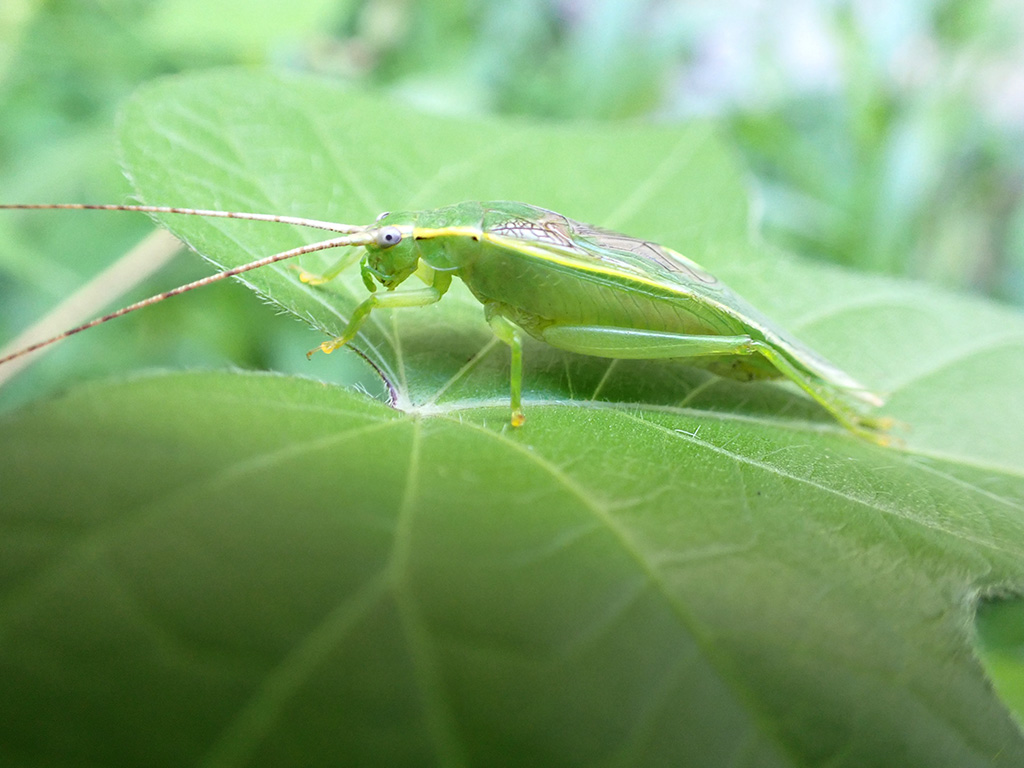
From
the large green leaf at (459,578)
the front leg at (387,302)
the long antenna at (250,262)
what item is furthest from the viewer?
the front leg at (387,302)

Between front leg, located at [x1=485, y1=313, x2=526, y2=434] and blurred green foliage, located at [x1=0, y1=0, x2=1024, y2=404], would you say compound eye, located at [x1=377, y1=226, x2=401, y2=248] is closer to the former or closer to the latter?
front leg, located at [x1=485, y1=313, x2=526, y2=434]

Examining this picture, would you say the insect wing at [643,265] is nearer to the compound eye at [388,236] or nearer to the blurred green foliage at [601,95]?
the compound eye at [388,236]

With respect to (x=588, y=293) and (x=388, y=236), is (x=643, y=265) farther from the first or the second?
(x=388, y=236)

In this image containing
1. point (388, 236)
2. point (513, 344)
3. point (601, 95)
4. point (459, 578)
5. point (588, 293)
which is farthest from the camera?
point (601, 95)

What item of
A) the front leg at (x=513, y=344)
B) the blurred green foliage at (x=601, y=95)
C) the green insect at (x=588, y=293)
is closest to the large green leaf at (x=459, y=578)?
the front leg at (x=513, y=344)

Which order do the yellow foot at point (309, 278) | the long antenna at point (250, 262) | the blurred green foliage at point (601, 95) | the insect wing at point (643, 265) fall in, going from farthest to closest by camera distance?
the blurred green foliage at point (601, 95)
the insect wing at point (643, 265)
the yellow foot at point (309, 278)
the long antenna at point (250, 262)

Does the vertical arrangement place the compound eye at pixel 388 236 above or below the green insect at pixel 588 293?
above

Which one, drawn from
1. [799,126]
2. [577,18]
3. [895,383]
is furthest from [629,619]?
[577,18]

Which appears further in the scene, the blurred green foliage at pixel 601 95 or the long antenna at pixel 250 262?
the blurred green foliage at pixel 601 95

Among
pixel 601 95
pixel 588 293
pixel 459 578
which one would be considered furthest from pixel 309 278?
pixel 601 95
